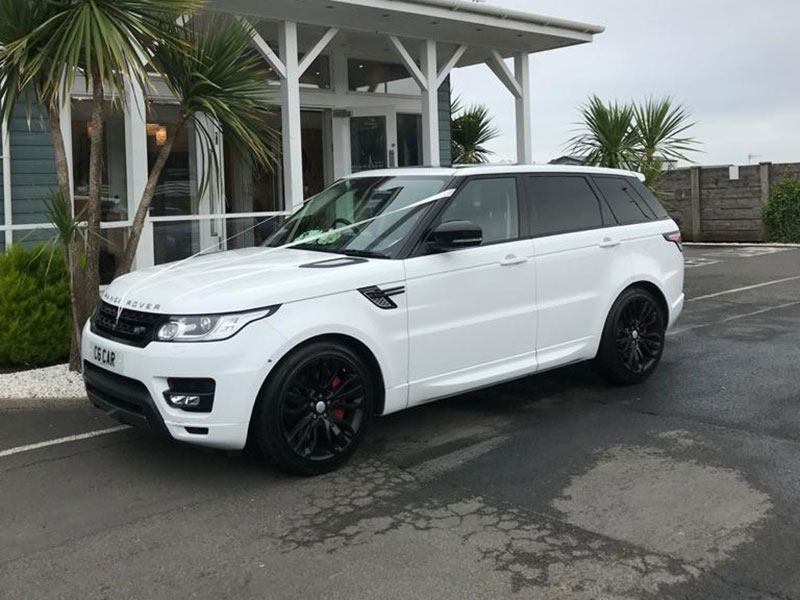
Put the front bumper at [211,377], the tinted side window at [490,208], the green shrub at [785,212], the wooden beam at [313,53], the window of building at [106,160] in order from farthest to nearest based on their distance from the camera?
the green shrub at [785,212]
the window of building at [106,160]
the wooden beam at [313,53]
the tinted side window at [490,208]
the front bumper at [211,377]

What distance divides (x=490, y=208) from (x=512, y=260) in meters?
0.42

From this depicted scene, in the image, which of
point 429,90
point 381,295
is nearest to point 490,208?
point 381,295

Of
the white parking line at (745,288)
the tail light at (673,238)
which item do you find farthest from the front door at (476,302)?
the white parking line at (745,288)

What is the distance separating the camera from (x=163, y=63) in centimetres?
707

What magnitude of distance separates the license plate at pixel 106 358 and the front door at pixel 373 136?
8.31 metres

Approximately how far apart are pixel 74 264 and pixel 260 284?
3.11 metres

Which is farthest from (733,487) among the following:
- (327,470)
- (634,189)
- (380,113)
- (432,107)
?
(380,113)

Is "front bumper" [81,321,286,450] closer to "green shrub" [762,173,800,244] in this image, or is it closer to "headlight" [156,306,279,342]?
"headlight" [156,306,279,342]

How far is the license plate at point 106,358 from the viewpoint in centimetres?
455

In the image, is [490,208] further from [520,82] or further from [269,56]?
[520,82]

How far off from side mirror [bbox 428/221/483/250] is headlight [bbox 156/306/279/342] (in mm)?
1328

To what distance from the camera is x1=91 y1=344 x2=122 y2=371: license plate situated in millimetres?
4547

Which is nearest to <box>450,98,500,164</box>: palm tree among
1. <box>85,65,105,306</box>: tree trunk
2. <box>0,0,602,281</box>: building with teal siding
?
<box>0,0,602,281</box>: building with teal siding

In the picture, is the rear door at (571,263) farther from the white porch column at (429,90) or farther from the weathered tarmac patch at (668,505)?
the white porch column at (429,90)
